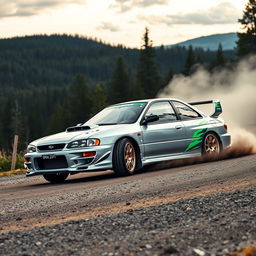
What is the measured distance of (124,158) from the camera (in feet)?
37.2

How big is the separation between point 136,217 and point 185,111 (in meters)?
7.37

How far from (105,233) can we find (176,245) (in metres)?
0.92

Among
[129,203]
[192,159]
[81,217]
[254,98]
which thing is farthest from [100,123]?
[254,98]

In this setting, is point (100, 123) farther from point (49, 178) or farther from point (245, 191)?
point (245, 191)

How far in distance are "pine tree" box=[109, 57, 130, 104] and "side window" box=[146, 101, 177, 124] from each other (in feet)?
250

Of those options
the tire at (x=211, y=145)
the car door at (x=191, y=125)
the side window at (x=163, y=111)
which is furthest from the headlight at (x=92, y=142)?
the tire at (x=211, y=145)

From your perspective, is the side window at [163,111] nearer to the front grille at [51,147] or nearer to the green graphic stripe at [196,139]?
the green graphic stripe at [196,139]

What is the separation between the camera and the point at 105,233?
5.43 meters

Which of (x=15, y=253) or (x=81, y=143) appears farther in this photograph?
(x=81, y=143)

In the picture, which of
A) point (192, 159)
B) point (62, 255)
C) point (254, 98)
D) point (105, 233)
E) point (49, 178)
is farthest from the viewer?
point (254, 98)

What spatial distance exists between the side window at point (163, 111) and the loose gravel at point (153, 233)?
19.3 ft

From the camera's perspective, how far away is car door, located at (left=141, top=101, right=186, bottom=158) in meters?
12.1

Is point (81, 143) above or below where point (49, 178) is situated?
above

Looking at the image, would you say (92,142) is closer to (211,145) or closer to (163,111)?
(163,111)
